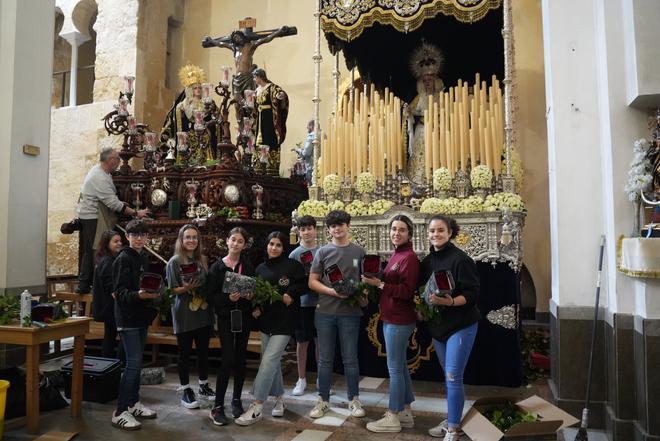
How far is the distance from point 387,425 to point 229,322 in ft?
4.95

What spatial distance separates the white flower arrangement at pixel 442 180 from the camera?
578cm

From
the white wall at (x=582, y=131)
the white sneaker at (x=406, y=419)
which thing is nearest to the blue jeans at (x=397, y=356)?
the white sneaker at (x=406, y=419)

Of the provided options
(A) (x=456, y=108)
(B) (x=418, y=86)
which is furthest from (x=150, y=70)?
(A) (x=456, y=108)

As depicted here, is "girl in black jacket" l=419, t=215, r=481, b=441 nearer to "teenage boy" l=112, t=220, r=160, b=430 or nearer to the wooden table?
"teenage boy" l=112, t=220, r=160, b=430

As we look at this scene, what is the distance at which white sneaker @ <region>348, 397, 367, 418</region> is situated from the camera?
14.8 feet

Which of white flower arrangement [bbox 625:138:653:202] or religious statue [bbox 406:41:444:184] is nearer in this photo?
white flower arrangement [bbox 625:138:653:202]

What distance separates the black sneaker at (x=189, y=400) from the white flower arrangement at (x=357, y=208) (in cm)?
257

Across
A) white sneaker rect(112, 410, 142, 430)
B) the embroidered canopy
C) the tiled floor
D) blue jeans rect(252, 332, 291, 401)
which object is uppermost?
the embroidered canopy

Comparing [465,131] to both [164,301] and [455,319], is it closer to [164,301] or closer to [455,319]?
[455,319]

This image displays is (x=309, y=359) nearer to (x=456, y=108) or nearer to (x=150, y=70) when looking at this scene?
(x=456, y=108)

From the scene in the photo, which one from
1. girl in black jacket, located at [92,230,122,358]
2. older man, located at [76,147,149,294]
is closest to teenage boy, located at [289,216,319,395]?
Result: girl in black jacket, located at [92,230,122,358]

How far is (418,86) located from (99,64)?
23.6 ft

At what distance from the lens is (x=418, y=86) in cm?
789

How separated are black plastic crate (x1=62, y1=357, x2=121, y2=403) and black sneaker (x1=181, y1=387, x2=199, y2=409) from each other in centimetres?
81
